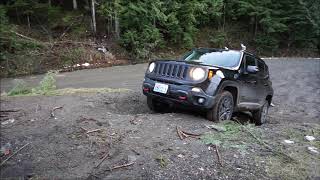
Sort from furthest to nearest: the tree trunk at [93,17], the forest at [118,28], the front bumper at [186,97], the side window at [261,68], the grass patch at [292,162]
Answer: the tree trunk at [93,17], the forest at [118,28], the side window at [261,68], the front bumper at [186,97], the grass patch at [292,162]

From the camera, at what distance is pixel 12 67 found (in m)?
18.4

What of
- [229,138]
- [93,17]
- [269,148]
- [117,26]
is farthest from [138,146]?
[93,17]

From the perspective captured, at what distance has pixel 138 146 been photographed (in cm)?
571

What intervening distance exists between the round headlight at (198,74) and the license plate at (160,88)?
0.58m

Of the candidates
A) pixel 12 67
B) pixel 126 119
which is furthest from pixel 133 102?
pixel 12 67

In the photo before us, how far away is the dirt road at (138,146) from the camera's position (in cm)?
496

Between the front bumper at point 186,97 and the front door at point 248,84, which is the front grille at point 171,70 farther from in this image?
the front door at point 248,84

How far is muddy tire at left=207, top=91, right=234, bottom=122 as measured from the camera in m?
7.45

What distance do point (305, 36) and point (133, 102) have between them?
2678 centimetres

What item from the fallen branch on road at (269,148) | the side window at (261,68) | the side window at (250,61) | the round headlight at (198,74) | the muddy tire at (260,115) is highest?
the round headlight at (198,74)

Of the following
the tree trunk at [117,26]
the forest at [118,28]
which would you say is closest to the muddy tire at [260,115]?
the forest at [118,28]

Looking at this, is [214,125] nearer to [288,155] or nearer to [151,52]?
[288,155]

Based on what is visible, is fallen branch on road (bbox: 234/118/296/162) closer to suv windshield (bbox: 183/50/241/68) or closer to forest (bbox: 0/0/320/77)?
suv windshield (bbox: 183/50/241/68)

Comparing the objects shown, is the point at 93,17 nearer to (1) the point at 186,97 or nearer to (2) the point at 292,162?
(1) the point at 186,97
